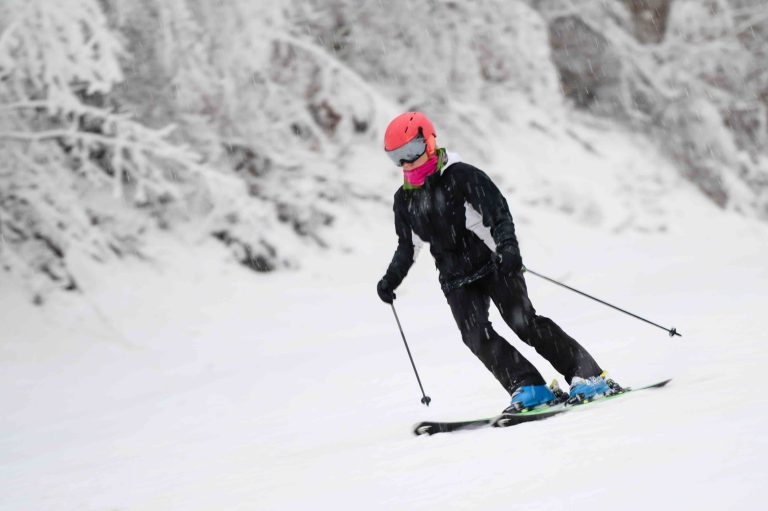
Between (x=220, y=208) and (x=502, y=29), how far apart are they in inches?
229

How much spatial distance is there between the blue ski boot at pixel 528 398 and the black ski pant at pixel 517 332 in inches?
1.3

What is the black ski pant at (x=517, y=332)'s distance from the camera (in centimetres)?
450

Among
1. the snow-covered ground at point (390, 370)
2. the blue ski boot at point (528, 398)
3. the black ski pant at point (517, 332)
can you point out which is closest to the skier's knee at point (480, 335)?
the black ski pant at point (517, 332)

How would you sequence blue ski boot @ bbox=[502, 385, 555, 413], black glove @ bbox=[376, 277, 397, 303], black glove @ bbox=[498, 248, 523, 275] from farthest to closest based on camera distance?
1. black glove @ bbox=[376, 277, 397, 303]
2. blue ski boot @ bbox=[502, 385, 555, 413]
3. black glove @ bbox=[498, 248, 523, 275]

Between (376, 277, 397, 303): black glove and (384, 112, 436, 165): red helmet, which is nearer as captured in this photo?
(384, 112, 436, 165): red helmet

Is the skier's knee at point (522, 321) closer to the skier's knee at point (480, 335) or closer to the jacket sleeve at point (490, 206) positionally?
the skier's knee at point (480, 335)

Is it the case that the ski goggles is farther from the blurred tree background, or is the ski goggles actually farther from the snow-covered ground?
the blurred tree background

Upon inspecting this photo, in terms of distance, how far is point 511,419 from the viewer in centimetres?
415

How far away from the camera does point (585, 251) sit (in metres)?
12.6

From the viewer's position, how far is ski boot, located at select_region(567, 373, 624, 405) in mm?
4340

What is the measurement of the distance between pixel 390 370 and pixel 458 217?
10.7 feet

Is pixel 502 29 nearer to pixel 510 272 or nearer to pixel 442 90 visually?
pixel 442 90

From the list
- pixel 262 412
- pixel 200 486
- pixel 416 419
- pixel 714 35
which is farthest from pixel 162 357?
pixel 714 35

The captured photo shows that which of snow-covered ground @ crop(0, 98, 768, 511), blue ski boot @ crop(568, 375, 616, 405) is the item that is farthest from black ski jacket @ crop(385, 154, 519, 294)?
snow-covered ground @ crop(0, 98, 768, 511)
